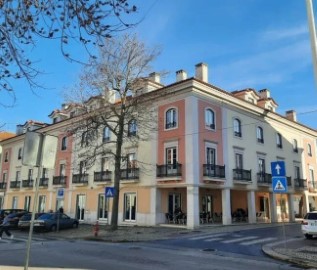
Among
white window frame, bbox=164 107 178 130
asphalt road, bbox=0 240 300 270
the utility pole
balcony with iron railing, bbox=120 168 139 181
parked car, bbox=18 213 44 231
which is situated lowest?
asphalt road, bbox=0 240 300 270

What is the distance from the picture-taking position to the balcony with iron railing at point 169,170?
2761 cm

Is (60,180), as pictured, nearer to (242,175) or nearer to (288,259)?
(242,175)

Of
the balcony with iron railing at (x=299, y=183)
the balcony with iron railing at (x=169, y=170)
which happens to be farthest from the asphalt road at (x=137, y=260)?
the balcony with iron railing at (x=299, y=183)

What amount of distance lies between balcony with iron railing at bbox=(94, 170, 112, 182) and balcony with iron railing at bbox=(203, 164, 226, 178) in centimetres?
959

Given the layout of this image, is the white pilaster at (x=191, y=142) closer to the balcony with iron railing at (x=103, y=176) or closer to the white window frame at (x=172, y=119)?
the white window frame at (x=172, y=119)

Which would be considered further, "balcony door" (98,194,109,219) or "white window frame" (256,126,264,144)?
"white window frame" (256,126,264,144)

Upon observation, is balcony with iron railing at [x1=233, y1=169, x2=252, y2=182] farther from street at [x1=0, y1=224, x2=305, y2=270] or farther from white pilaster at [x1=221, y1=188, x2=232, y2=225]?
street at [x1=0, y1=224, x2=305, y2=270]

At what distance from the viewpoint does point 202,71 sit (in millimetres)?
31922

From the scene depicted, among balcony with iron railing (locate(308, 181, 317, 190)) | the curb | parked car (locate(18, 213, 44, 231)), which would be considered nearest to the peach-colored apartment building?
balcony with iron railing (locate(308, 181, 317, 190))

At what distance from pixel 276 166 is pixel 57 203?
30.7m

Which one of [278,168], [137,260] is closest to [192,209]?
[278,168]

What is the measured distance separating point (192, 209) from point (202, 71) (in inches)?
482

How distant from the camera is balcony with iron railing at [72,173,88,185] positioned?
3601 centimetres

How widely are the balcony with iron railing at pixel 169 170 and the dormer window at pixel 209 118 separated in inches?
168
